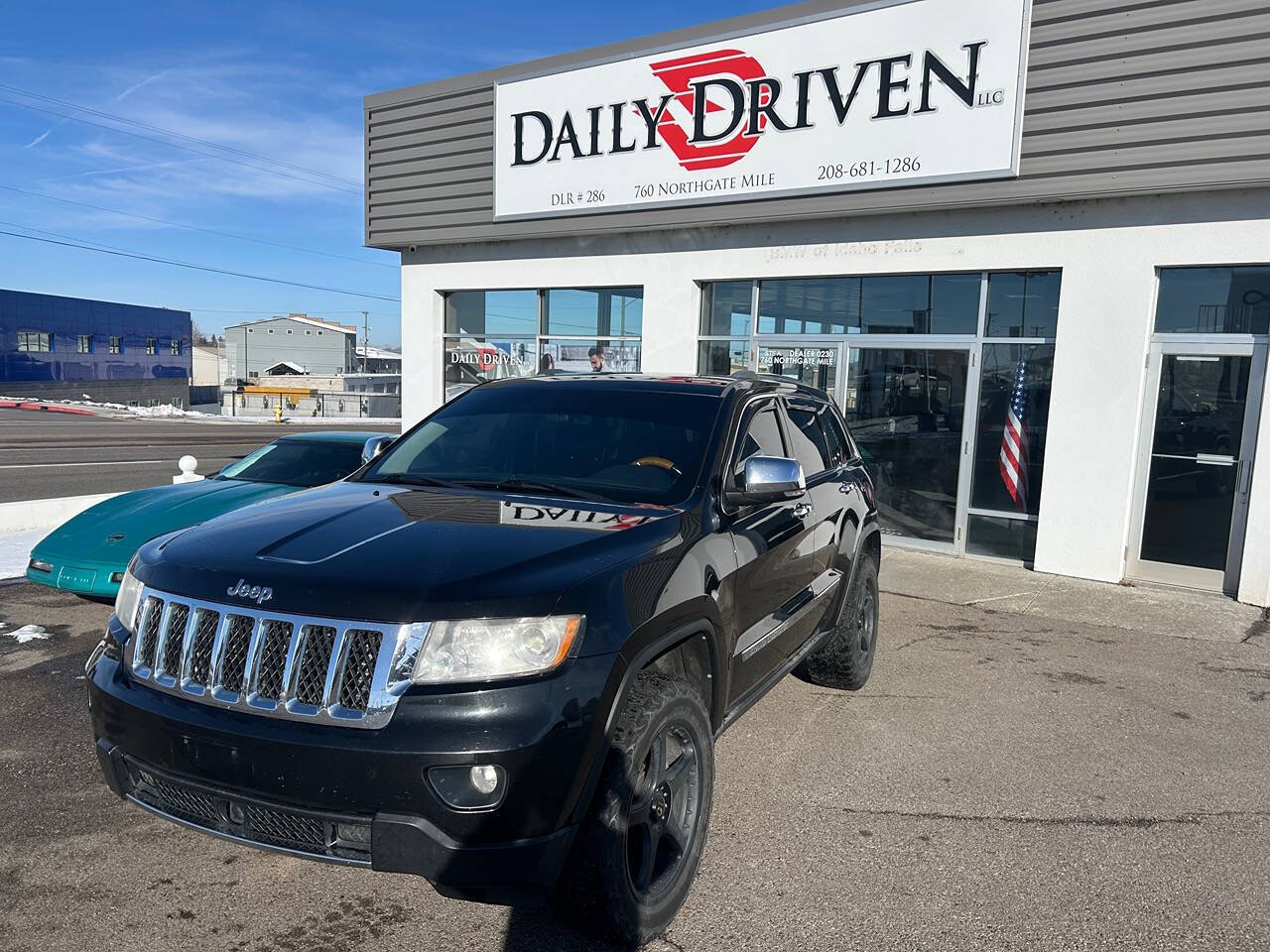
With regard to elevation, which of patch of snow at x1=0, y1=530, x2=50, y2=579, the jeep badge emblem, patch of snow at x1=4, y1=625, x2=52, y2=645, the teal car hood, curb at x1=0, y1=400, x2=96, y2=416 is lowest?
curb at x1=0, y1=400, x2=96, y2=416

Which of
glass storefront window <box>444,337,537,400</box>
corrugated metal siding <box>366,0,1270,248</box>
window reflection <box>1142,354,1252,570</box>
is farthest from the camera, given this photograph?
glass storefront window <box>444,337,537,400</box>

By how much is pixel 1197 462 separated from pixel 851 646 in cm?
481

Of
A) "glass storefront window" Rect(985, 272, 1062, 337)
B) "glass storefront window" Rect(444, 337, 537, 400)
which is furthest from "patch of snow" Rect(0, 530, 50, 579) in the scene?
"glass storefront window" Rect(985, 272, 1062, 337)

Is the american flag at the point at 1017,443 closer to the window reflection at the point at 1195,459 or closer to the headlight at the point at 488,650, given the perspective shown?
the window reflection at the point at 1195,459

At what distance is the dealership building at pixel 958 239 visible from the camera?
25.9 feet

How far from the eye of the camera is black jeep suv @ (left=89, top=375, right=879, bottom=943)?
98.3 inches

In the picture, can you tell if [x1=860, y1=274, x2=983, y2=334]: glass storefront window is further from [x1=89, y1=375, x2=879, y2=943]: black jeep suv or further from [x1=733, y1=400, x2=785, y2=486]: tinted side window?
[x1=89, y1=375, x2=879, y2=943]: black jeep suv

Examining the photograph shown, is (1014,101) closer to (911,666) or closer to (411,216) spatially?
(911,666)

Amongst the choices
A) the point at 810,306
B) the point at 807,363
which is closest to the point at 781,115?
the point at 810,306

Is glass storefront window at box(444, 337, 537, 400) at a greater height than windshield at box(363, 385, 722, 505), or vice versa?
glass storefront window at box(444, 337, 537, 400)

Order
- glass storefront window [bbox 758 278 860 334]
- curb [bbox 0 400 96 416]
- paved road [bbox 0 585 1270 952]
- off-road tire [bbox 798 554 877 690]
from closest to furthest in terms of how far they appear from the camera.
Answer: paved road [bbox 0 585 1270 952] < off-road tire [bbox 798 554 877 690] < glass storefront window [bbox 758 278 860 334] < curb [bbox 0 400 96 416]

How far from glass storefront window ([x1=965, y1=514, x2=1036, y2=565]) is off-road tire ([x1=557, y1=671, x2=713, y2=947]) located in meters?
7.14

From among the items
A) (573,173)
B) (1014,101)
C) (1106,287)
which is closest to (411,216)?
(573,173)

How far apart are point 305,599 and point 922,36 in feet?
27.9
